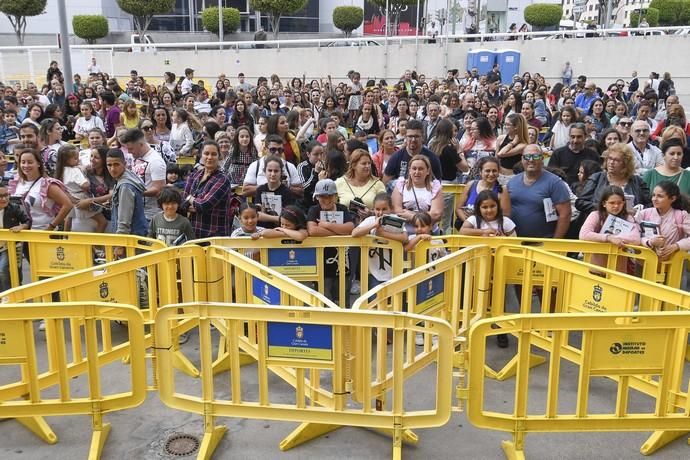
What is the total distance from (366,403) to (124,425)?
6.19 feet

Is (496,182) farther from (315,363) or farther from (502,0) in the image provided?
(502,0)

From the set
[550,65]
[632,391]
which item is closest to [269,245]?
[632,391]

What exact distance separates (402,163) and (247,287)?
307 cm

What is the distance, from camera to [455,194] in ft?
26.9

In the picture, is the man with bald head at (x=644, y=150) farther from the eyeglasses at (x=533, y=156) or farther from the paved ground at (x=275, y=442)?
the paved ground at (x=275, y=442)

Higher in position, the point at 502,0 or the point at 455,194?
the point at 502,0

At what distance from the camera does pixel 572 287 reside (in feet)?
17.0

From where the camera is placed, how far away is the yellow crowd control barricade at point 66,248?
6.03 m

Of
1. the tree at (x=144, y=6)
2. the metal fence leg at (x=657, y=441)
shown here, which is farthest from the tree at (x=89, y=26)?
the metal fence leg at (x=657, y=441)

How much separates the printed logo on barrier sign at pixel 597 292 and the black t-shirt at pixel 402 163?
9.75ft

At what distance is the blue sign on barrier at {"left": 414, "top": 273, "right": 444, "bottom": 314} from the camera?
493cm

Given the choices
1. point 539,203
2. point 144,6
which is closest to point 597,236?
point 539,203

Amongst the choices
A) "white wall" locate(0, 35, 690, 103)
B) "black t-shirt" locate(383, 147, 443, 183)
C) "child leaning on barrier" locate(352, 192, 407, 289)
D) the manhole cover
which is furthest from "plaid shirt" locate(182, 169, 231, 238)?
"white wall" locate(0, 35, 690, 103)

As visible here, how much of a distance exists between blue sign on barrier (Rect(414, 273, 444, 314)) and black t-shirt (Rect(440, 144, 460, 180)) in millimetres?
3478
